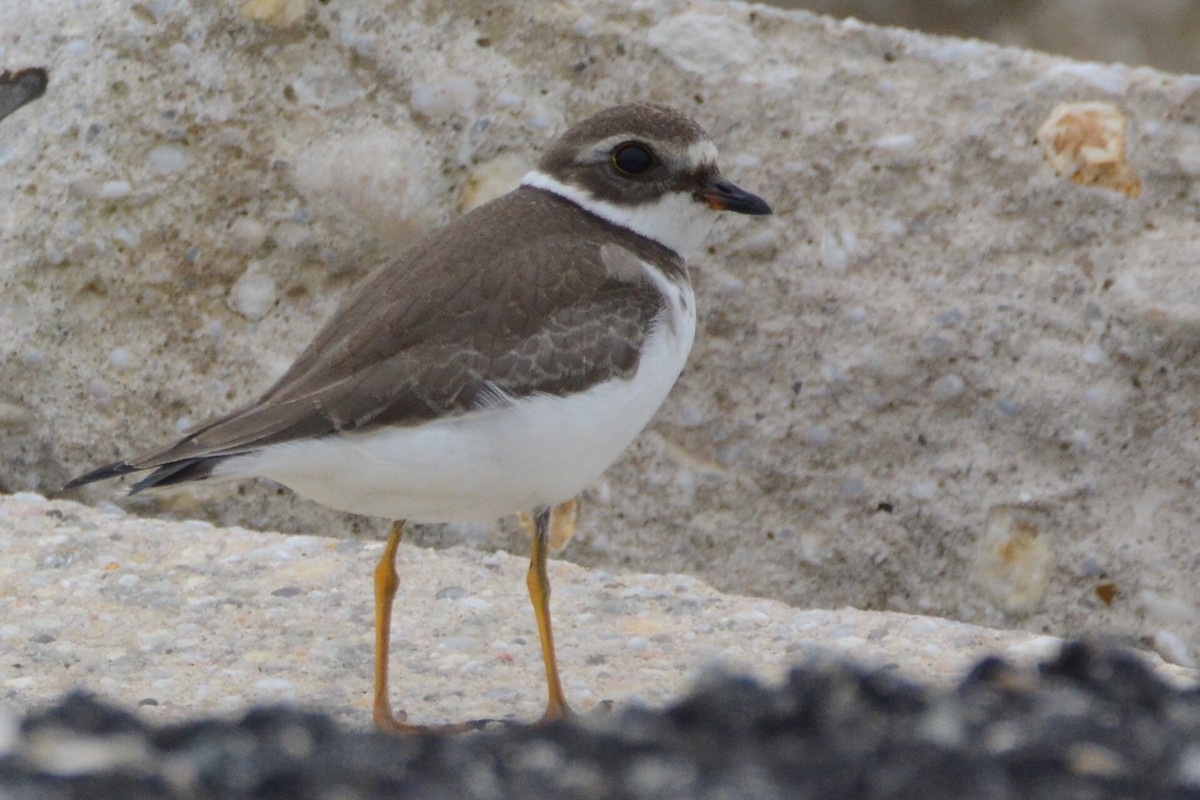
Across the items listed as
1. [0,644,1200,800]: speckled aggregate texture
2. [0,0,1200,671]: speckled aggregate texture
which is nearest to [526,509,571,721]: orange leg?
[0,0,1200,671]: speckled aggregate texture

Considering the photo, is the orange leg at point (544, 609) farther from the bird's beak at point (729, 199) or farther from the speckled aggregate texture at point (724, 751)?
the speckled aggregate texture at point (724, 751)

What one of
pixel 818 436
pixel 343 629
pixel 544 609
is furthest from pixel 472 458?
pixel 818 436

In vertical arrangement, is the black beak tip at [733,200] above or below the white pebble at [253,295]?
above

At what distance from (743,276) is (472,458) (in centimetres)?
197

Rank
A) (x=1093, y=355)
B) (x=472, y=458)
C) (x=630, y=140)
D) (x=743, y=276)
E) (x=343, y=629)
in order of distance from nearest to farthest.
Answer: (x=472, y=458) → (x=630, y=140) → (x=343, y=629) → (x=1093, y=355) → (x=743, y=276)

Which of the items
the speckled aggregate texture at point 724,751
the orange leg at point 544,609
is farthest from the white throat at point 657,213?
the speckled aggregate texture at point 724,751

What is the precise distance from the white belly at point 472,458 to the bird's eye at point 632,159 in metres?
0.65

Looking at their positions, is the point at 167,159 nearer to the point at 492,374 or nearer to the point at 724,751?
the point at 492,374

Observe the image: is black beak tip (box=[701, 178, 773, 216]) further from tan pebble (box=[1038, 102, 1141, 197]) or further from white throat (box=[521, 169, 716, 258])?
tan pebble (box=[1038, 102, 1141, 197])

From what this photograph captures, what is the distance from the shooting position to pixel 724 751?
2582mm

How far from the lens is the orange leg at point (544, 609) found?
4219mm

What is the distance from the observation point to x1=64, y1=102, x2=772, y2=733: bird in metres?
3.98

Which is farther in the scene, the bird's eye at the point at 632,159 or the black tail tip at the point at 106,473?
the bird's eye at the point at 632,159

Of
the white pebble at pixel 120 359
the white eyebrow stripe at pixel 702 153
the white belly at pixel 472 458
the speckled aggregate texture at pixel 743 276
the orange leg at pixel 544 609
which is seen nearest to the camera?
the white belly at pixel 472 458
